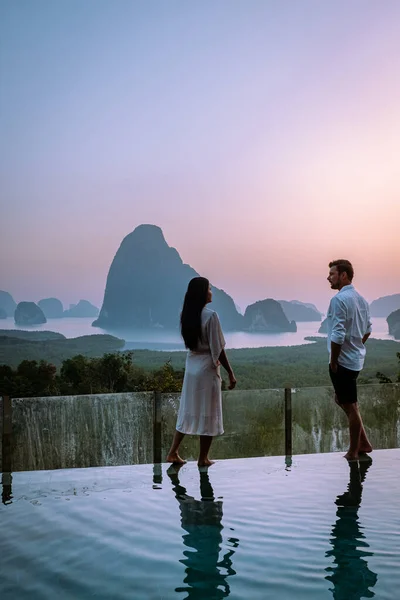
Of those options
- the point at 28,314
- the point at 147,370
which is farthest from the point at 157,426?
the point at 28,314

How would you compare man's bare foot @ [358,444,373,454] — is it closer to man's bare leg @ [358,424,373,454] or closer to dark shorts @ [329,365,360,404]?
man's bare leg @ [358,424,373,454]

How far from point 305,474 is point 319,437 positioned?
3.98 ft

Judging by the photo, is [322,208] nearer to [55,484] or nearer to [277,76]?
[277,76]

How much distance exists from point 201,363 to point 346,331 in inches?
48.3

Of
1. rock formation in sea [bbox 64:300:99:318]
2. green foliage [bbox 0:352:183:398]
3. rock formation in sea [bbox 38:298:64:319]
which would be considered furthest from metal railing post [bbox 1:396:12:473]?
rock formation in sea [bbox 38:298:64:319]

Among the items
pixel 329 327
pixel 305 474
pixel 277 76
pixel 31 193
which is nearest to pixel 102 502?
pixel 305 474

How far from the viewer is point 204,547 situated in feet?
12.0

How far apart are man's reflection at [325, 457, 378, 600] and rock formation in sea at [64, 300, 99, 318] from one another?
99.6 m

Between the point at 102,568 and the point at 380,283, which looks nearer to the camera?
the point at 102,568

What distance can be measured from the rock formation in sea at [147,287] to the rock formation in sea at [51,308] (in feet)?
18.8

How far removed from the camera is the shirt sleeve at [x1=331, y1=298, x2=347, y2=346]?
18.7 ft

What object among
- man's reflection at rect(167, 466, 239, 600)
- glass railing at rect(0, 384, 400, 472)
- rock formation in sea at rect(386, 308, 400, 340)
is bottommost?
man's reflection at rect(167, 466, 239, 600)

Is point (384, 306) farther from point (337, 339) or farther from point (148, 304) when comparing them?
point (337, 339)

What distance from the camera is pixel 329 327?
5891mm
